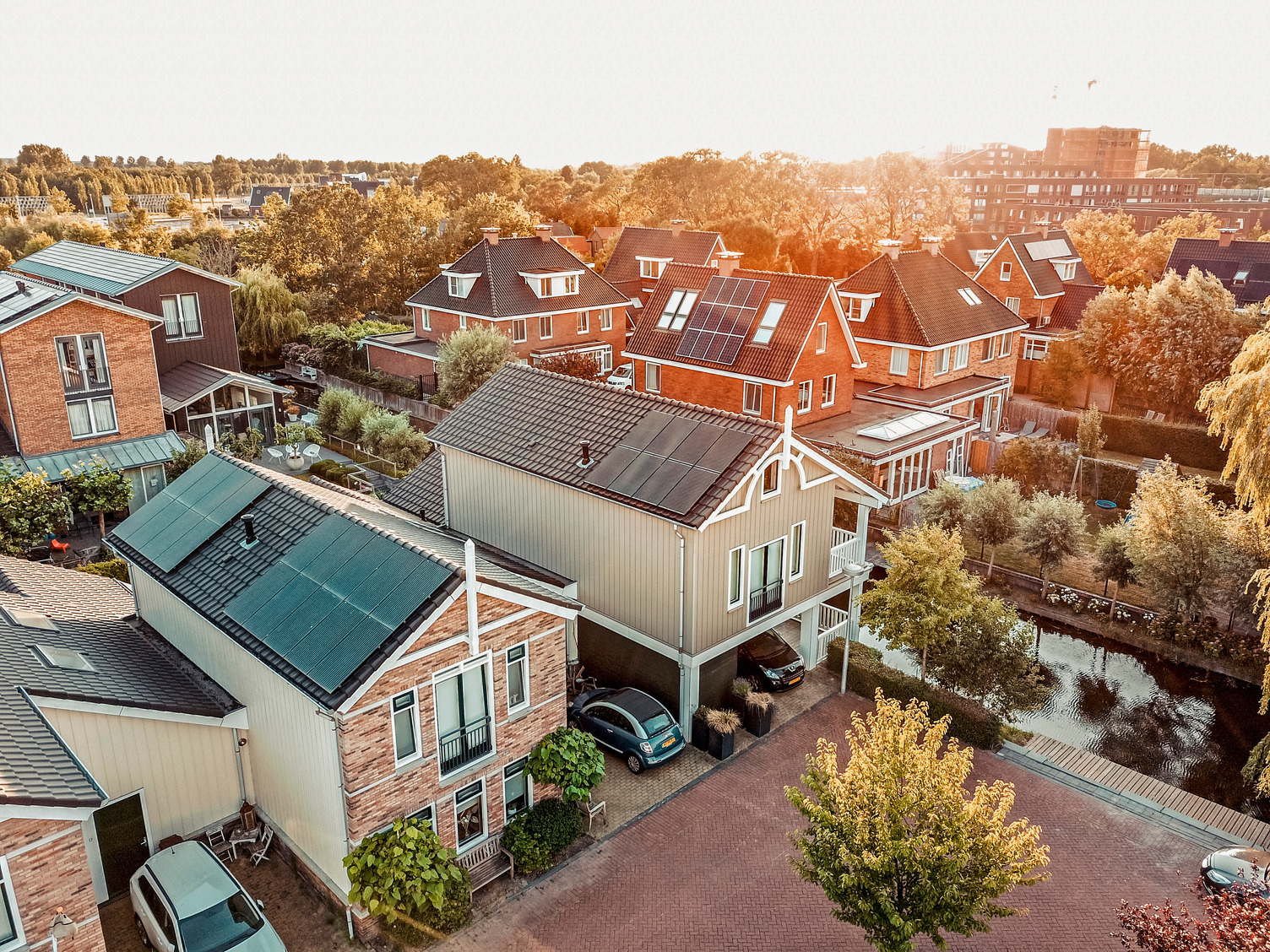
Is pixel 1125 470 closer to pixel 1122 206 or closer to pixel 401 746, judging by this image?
pixel 401 746

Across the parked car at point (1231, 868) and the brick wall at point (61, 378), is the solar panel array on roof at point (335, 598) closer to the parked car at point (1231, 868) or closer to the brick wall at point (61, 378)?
the parked car at point (1231, 868)

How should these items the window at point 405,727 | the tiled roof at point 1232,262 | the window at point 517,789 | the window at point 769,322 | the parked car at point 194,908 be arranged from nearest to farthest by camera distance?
the parked car at point 194,908 → the window at point 405,727 → the window at point 517,789 → the window at point 769,322 → the tiled roof at point 1232,262

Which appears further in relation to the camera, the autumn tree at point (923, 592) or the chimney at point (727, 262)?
the chimney at point (727, 262)

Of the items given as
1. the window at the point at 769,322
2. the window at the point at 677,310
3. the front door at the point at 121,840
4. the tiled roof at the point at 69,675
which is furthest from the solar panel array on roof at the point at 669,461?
the window at the point at 677,310

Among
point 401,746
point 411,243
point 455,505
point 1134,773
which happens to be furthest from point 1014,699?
point 411,243

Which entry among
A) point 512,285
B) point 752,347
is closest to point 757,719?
point 752,347

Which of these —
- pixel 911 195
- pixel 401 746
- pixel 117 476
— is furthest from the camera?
pixel 911 195

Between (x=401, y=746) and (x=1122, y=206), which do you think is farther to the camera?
(x=1122, y=206)
